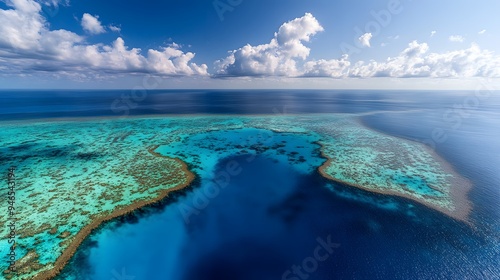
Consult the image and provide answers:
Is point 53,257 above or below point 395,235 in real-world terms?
above

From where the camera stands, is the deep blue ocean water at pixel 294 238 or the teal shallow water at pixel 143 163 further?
the teal shallow water at pixel 143 163

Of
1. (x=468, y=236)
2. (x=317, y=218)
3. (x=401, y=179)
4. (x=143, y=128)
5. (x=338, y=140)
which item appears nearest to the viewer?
(x=468, y=236)

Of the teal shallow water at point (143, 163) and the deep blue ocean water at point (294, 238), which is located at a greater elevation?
the teal shallow water at point (143, 163)

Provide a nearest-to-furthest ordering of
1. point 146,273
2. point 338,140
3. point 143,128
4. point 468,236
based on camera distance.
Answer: point 146,273 → point 468,236 → point 338,140 → point 143,128

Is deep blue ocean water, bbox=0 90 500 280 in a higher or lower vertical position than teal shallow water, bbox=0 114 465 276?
lower

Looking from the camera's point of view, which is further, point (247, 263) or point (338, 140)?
point (338, 140)

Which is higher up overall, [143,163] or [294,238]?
[143,163]

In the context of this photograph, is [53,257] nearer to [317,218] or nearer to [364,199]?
[317,218]

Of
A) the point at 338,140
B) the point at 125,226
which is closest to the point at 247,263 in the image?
the point at 125,226

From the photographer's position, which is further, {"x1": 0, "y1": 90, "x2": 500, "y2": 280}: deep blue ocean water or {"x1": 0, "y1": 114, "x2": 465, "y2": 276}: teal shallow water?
{"x1": 0, "y1": 114, "x2": 465, "y2": 276}: teal shallow water

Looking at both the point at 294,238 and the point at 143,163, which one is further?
the point at 143,163
